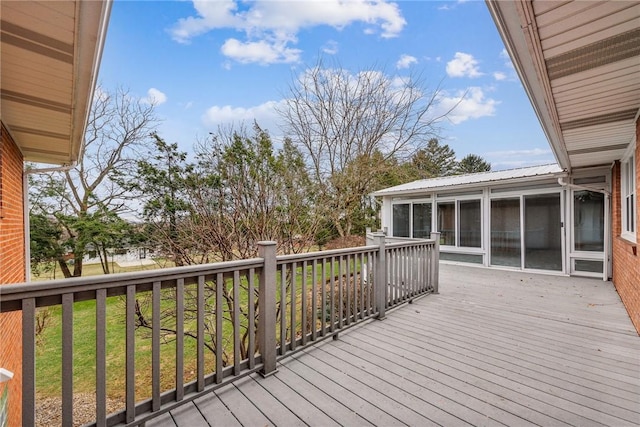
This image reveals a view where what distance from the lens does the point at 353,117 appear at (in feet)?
37.6

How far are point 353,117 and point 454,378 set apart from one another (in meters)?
10.4

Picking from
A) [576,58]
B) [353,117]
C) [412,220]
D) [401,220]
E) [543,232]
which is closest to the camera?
[576,58]

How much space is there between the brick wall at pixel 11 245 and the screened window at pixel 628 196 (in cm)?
762

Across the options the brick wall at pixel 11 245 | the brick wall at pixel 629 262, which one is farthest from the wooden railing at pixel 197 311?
the brick wall at pixel 629 262

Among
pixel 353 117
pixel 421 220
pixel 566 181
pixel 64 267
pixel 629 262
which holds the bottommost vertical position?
pixel 64 267

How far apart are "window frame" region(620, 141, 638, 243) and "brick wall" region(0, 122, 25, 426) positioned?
7444 millimetres

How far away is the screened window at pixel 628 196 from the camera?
422 centimetres

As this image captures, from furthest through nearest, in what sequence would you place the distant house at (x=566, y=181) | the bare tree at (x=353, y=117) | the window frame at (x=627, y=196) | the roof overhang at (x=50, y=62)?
the bare tree at (x=353, y=117)
the window frame at (x=627, y=196)
the distant house at (x=566, y=181)
the roof overhang at (x=50, y=62)

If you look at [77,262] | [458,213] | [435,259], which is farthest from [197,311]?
[77,262]

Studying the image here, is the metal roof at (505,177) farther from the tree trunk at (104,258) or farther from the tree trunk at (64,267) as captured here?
the tree trunk at (64,267)

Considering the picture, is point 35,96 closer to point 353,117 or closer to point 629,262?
point 629,262

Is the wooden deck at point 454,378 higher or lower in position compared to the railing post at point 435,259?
lower

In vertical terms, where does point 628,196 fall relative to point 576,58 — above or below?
below

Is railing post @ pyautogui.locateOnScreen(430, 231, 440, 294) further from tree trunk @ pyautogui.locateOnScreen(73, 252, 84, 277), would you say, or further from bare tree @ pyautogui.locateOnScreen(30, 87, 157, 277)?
tree trunk @ pyautogui.locateOnScreen(73, 252, 84, 277)
